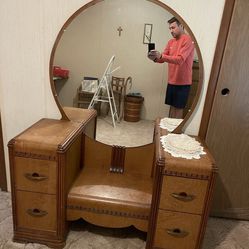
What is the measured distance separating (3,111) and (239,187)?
1.69 metres

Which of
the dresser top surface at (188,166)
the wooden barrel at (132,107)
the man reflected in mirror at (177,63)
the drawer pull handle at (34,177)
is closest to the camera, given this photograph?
the dresser top surface at (188,166)

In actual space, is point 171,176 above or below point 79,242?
above

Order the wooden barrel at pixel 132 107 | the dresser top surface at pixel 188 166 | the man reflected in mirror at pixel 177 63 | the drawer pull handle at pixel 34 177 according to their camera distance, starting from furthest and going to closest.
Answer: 1. the wooden barrel at pixel 132 107
2. the man reflected in mirror at pixel 177 63
3. the drawer pull handle at pixel 34 177
4. the dresser top surface at pixel 188 166

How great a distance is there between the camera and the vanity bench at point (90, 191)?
1.20 metres

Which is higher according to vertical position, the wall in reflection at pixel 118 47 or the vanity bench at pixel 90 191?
the wall in reflection at pixel 118 47

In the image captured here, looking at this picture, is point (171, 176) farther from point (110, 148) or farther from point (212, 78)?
point (212, 78)

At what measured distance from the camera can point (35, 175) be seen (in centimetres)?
128

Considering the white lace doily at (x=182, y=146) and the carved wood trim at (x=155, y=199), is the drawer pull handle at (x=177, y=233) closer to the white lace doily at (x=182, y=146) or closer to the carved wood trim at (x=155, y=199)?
the carved wood trim at (x=155, y=199)

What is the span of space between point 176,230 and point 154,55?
0.97 m

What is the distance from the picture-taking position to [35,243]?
55.5 inches

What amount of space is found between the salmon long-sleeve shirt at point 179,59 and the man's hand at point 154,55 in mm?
18

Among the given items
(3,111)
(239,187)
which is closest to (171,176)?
(239,187)

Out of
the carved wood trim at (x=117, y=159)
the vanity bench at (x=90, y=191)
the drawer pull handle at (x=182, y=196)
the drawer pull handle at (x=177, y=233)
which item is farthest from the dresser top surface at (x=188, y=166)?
the carved wood trim at (x=117, y=159)

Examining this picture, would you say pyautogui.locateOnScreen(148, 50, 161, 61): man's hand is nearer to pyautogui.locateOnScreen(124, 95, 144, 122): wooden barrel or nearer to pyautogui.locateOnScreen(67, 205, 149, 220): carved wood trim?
pyautogui.locateOnScreen(124, 95, 144, 122): wooden barrel
